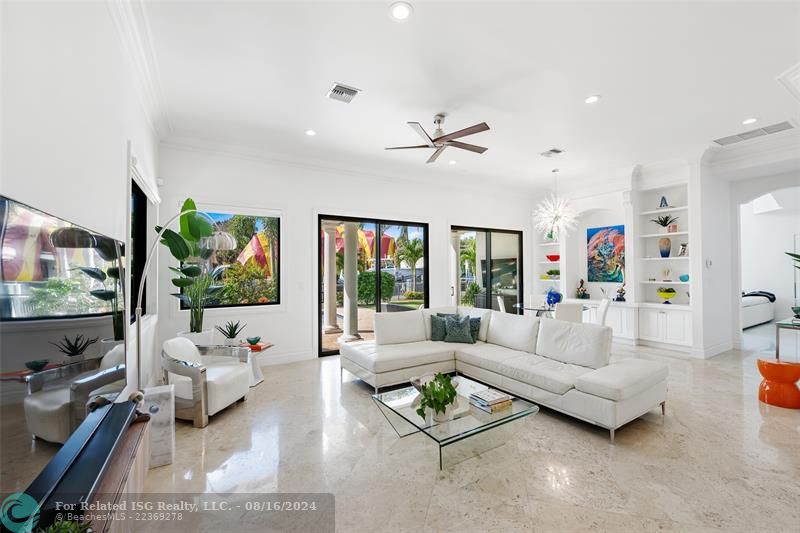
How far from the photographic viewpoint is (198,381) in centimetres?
324

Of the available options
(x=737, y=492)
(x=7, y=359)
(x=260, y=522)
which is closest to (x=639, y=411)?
(x=737, y=492)

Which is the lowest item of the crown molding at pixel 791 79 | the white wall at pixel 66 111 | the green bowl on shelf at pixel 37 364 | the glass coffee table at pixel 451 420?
the glass coffee table at pixel 451 420

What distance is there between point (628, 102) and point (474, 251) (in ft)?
13.6

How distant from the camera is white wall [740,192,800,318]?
28.1ft

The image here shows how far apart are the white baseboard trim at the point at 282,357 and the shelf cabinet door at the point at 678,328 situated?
230 inches

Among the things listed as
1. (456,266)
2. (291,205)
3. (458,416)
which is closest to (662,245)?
(456,266)

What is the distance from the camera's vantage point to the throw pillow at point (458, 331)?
4652 mm

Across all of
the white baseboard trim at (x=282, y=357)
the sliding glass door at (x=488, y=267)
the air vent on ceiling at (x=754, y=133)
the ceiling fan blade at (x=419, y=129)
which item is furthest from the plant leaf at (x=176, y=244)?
the air vent on ceiling at (x=754, y=133)

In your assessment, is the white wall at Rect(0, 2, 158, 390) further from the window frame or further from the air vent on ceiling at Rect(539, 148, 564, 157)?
the air vent on ceiling at Rect(539, 148, 564, 157)

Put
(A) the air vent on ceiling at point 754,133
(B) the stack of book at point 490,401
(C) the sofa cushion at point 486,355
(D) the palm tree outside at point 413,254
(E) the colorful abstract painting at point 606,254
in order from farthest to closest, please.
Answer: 1. (E) the colorful abstract painting at point 606,254
2. (D) the palm tree outside at point 413,254
3. (A) the air vent on ceiling at point 754,133
4. (C) the sofa cushion at point 486,355
5. (B) the stack of book at point 490,401

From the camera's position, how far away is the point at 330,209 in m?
5.81

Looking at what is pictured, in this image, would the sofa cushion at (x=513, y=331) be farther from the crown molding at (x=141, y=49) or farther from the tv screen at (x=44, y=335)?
the crown molding at (x=141, y=49)

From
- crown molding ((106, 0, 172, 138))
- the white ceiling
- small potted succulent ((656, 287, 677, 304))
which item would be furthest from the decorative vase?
crown molding ((106, 0, 172, 138))

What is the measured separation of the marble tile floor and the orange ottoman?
137 millimetres
